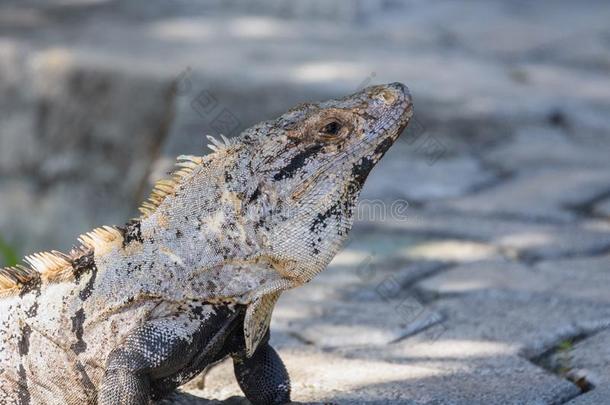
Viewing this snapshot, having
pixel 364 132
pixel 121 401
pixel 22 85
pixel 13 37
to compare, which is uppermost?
pixel 13 37

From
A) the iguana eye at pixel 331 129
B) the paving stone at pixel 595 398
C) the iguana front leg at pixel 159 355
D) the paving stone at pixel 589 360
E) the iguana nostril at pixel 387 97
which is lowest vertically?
the paving stone at pixel 595 398

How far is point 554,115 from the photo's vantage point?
8789mm

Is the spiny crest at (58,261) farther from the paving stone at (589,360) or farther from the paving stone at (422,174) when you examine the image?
the paving stone at (422,174)

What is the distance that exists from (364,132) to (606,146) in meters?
5.04

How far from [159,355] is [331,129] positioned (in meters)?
1.03

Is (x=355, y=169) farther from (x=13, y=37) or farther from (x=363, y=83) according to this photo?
(x=13, y=37)

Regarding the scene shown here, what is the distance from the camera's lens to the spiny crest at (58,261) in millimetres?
3822

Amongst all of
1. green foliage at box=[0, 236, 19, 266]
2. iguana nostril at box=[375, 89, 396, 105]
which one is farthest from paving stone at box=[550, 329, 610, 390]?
green foliage at box=[0, 236, 19, 266]

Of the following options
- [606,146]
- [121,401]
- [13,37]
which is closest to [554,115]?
[606,146]

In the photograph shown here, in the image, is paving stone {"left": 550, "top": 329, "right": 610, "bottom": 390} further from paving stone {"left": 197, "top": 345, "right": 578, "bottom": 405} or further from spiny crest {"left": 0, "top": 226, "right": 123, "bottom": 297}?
spiny crest {"left": 0, "top": 226, "right": 123, "bottom": 297}

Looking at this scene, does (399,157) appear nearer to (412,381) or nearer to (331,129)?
(412,381)

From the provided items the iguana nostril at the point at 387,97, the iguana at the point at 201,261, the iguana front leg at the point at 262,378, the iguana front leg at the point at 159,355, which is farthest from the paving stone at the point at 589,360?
the iguana front leg at the point at 159,355

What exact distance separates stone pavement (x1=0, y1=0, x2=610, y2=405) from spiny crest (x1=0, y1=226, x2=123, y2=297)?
0.77 m

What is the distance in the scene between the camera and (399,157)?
26.8ft
